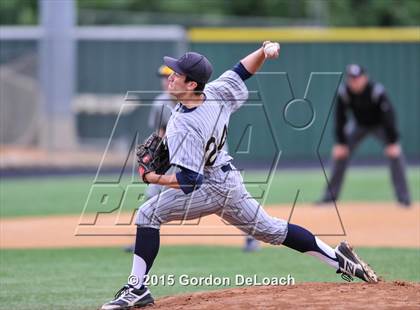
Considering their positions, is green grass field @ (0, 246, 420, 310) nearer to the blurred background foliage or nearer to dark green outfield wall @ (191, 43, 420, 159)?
dark green outfield wall @ (191, 43, 420, 159)

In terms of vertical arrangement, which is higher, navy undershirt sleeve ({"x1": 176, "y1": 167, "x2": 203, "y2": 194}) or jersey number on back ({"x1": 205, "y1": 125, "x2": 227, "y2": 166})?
jersey number on back ({"x1": 205, "y1": 125, "x2": 227, "y2": 166})

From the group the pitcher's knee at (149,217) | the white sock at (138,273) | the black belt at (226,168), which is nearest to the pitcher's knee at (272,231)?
the black belt at (226,168)

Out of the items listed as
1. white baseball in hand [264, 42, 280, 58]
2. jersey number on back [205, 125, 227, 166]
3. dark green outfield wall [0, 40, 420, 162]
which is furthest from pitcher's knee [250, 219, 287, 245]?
dark green outfield wall [0, 40, 420, 162]

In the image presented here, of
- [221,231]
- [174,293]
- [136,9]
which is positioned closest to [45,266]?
[174,293]

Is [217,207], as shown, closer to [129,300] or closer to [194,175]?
[194,175]

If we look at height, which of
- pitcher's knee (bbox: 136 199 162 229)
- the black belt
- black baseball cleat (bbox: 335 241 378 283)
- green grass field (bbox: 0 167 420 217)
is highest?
the black belt

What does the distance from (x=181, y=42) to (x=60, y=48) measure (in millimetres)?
2946

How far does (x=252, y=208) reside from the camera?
6.84 metres

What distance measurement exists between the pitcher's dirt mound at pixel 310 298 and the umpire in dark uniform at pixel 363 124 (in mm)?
6866

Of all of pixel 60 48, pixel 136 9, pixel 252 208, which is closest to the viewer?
A: pixel 252 208

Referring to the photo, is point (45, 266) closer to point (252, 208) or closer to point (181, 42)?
point (252, 208)

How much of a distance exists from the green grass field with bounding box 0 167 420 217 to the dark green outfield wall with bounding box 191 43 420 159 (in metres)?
2.35

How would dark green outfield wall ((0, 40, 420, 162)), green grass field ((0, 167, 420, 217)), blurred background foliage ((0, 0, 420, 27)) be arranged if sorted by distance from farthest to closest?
blurred background foliage ((0, 0, 420, 27)) → dark green outfield wall ((0, 40, 420, 162)) → green grass field ((0, 167, 420, 217))

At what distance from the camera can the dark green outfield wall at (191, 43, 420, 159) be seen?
23378 mm
